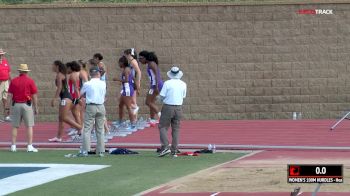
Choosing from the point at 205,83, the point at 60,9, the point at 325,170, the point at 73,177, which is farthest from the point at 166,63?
the point at 325,170

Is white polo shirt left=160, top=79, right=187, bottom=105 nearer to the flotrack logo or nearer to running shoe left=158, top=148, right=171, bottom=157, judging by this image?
running shoe left=158, top=148, right=171, bottom=157

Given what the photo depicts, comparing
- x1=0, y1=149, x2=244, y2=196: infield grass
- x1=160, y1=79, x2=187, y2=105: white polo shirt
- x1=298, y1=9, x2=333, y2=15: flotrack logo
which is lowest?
x1=0, y1=149, x2=244, y2=196: infield grass

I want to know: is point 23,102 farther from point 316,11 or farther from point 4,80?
point 316,11

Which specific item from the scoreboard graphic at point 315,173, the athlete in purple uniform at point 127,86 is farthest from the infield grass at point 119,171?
the scoreboard graphic at point 315,173

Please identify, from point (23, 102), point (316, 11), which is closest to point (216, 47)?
point (316, 11)

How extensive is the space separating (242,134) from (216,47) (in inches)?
205

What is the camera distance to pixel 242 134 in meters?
27.0

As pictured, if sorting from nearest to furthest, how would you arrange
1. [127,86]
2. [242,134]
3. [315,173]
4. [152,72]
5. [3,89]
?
[315,173], [242,134], [127,86], [152,72], [3,89]

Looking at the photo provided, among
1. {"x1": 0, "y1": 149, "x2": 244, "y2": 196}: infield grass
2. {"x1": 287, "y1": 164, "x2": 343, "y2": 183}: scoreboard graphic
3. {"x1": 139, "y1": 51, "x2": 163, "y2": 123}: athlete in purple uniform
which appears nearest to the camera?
{"x1": 287, "y1": 164, "x2": 343, "y2": 183}: scoreboard graphic

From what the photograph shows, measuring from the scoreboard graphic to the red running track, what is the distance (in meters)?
12.5

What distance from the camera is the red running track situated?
81.1 feet

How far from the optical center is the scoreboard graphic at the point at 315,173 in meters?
11.1

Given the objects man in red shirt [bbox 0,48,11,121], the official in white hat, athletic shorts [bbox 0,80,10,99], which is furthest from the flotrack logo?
the official in white hat

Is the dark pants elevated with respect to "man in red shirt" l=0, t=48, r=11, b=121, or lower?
lower
